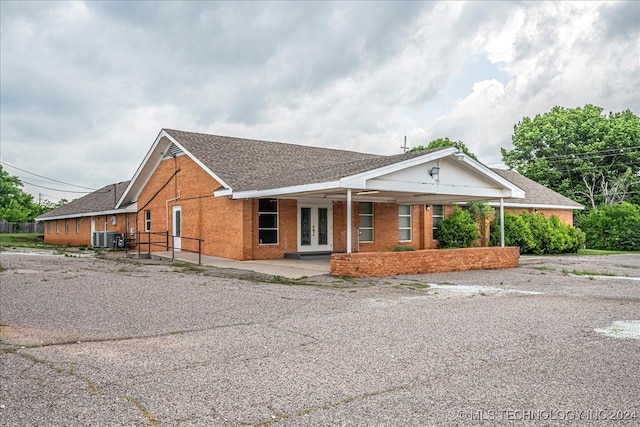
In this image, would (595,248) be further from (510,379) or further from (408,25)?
(510,379)

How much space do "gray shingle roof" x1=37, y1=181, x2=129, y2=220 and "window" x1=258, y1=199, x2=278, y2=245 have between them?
1386 centimetres

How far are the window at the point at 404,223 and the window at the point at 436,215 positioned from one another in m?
1.54

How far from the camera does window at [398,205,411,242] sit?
23500mm

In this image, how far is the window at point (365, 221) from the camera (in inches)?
864

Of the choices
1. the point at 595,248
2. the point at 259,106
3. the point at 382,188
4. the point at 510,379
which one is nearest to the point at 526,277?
the point at 382,188

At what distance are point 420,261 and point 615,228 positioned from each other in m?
21.8

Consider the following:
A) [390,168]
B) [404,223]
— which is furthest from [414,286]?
[404,223]

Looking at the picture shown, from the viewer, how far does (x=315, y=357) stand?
5.75 metres

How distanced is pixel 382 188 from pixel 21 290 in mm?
9264

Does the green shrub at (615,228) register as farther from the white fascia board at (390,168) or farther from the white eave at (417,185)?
the white fascia board at (390,168)

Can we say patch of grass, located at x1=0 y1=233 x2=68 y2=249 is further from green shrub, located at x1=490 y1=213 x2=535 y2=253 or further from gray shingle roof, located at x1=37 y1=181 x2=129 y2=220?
green shrub, located at x1=490 y1=213 x2=535 y2=253

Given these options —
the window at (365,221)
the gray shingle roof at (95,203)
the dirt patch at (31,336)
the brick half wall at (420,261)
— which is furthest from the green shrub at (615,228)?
the dirt patch at (31,336)

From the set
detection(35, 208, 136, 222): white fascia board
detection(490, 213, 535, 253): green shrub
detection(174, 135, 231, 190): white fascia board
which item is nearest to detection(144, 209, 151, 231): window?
detection(35, 208, 136, 222): white fascia board

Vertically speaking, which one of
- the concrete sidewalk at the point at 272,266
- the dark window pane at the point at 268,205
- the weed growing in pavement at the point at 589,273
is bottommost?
the weed growing in pavement at the point at 589,273
